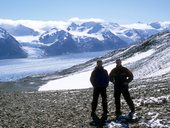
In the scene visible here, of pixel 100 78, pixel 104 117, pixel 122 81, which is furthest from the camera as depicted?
pixel 100 78

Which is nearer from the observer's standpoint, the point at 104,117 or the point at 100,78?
the point at 104,117

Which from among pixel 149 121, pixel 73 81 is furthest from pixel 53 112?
pixel 73 81

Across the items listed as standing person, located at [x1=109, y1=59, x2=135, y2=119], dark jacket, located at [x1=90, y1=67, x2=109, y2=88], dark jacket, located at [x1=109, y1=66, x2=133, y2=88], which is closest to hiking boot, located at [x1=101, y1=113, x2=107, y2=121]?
standing person, located at [x1=109, y1=59, x2=135, y2=119]

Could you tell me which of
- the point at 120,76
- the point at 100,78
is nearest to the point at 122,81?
the point at 120,76

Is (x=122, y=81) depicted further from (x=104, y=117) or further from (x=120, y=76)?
(x=104, y=117)

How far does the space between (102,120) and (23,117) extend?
6.10 meters

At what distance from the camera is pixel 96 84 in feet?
72.1

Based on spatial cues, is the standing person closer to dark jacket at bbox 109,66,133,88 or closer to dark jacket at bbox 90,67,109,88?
dark jacket at bbox 109,66,133,88

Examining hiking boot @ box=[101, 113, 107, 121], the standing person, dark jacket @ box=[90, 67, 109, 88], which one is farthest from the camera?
dark jacket @ box=[90, 67, 109, 88]

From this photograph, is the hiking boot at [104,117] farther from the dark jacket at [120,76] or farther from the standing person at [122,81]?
the dark jacket at [120,76]

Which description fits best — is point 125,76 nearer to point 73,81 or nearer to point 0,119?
point 0,119

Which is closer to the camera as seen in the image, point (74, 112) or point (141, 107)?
point (141, 107)

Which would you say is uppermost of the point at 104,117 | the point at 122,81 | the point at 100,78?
the point at 100,78

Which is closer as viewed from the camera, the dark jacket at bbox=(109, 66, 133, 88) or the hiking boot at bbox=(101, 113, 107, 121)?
the hiking boot at bbox=(101, 113, 107, 121)
